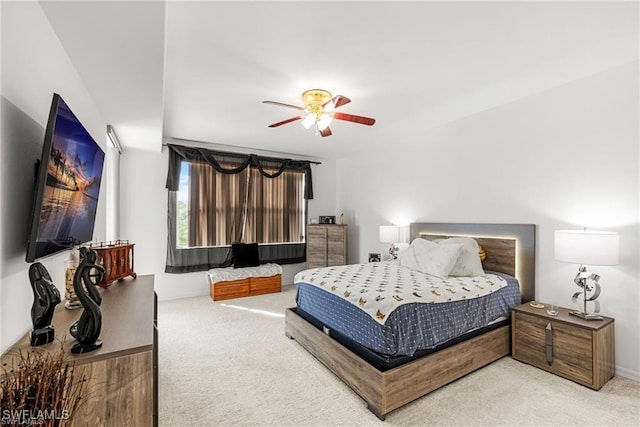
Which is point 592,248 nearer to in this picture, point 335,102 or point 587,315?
point 587,315

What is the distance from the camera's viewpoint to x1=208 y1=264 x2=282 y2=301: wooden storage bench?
4.84 meters

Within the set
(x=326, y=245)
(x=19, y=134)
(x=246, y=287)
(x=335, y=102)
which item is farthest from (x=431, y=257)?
(x=19, y=134)

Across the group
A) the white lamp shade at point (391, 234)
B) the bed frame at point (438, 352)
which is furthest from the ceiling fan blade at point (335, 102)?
the white lamp shade at point (391, 234)

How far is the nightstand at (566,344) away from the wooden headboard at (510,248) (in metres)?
0.44

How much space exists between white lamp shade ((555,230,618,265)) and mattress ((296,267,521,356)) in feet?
2.35

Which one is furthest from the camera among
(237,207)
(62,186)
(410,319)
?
(237,207)

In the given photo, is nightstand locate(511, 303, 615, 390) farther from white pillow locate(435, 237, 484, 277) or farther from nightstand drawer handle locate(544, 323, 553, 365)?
white pillow locate(435, 237, 484, 277)

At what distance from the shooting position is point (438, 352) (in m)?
2.38

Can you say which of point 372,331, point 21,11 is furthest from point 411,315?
point 21,11

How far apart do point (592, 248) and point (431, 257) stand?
1.36m

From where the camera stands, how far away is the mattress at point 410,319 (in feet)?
7.09

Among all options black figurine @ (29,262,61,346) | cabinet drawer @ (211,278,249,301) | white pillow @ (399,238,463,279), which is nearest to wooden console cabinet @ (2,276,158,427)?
black figurine @ (29,262,61,346)

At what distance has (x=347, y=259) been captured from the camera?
610cm

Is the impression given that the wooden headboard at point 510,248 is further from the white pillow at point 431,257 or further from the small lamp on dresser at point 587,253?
the white pillow at point 431,257
